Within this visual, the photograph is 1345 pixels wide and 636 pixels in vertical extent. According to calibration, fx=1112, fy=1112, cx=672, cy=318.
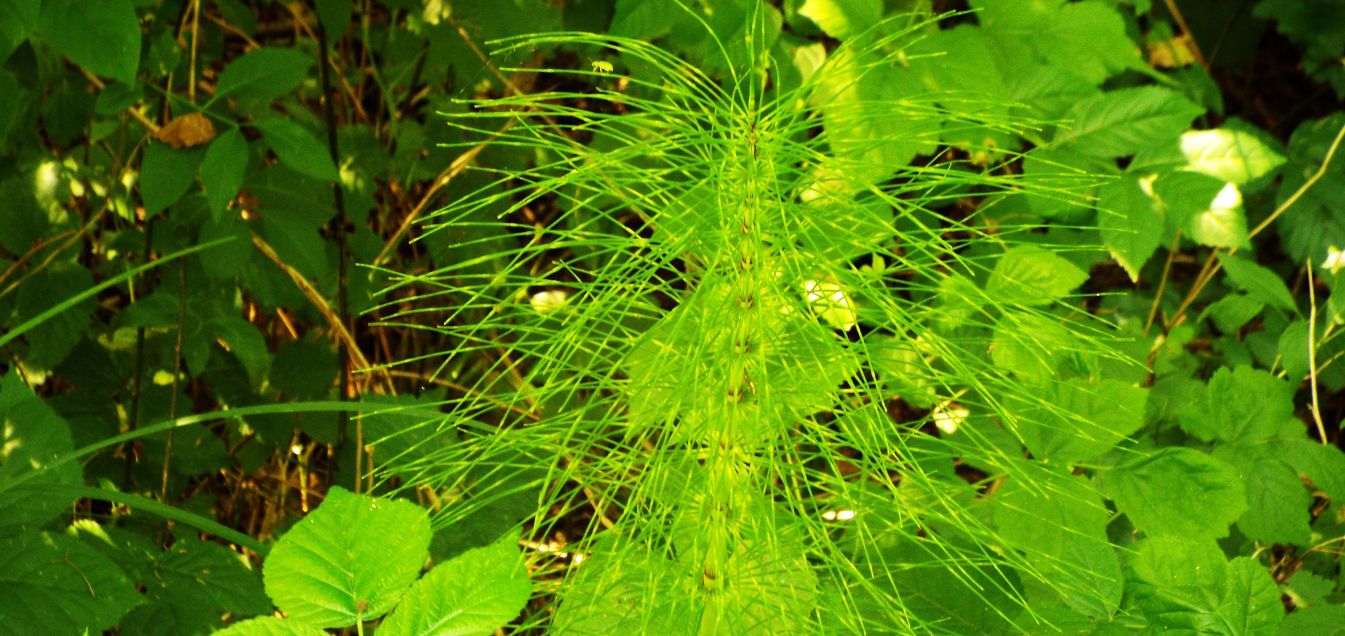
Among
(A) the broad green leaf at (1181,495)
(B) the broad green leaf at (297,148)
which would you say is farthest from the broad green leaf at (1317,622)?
(B) the broad green leaf at (297,148)

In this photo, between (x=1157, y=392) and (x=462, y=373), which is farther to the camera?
(x=462, y=373)

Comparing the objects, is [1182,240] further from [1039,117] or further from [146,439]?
[146,439]

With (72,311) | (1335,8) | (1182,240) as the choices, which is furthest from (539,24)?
(1335,8)

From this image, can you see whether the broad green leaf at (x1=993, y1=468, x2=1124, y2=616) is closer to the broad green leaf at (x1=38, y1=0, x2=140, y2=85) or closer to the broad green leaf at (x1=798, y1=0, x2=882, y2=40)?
Result: the broad green leaf at (x1=798, y1=0, x2=882, y2=40)

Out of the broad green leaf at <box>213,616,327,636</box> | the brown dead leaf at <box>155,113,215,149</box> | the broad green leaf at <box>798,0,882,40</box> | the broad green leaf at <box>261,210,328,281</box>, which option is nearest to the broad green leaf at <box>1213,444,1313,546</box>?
the broad green leaf at <box>798,0,882,40</box>

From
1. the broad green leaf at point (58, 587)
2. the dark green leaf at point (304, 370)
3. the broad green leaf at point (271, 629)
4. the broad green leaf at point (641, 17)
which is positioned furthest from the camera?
the dark green leaf at point (304, 370)

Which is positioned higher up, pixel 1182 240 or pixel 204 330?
pixel 204 330

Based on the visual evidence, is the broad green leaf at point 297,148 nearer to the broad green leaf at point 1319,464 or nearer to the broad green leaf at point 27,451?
the broad green leaf at point 27,451
